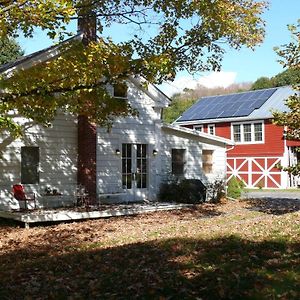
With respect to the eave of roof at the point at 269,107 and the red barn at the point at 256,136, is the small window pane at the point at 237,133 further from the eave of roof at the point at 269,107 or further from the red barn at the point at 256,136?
the eave of roof at the point at 269,107

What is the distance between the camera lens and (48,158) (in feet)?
53.1

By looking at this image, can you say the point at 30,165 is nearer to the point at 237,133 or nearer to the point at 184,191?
the point at 184,191

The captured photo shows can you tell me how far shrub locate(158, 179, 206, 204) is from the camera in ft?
59.8

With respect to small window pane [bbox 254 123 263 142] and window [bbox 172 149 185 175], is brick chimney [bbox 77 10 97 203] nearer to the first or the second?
window [bbox 172 149 185 175]

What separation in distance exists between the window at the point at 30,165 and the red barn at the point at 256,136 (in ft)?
62.2

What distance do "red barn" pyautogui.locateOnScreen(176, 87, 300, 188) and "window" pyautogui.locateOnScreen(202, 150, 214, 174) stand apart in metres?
10.8

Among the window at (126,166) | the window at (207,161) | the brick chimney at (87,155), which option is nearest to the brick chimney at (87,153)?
the brick chimney at (87,155)

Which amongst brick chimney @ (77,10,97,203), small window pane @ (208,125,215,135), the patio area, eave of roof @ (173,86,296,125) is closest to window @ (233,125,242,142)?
eave of roof @ (173,86,296,125)

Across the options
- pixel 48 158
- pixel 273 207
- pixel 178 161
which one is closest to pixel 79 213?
pixel 48 158

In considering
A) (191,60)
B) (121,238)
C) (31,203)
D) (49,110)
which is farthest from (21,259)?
(191,60)

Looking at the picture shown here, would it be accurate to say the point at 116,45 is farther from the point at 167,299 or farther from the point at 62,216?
the point at 167,299

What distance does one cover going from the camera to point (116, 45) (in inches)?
453

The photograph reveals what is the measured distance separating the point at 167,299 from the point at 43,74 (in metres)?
6.80

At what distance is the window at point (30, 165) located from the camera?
51.2ft
